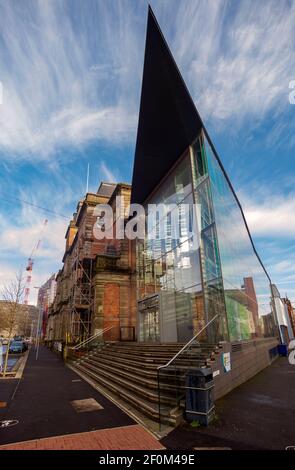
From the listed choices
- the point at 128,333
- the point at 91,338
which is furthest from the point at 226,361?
the point at 128,333

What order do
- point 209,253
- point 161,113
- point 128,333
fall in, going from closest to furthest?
point 209,253 → point 161,113 → point 128,333

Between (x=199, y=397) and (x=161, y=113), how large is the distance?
1667cm

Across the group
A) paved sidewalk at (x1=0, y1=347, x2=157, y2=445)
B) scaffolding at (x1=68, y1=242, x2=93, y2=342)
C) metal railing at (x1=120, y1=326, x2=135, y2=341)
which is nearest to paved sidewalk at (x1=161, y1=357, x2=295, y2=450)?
paved sidewalk at (x1=0, y1=347, x2=157, y2=445)

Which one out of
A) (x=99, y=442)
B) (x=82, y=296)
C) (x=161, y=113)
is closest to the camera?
(x=99, y=442)

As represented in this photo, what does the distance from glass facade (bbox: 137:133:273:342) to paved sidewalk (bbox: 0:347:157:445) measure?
19.8 feet

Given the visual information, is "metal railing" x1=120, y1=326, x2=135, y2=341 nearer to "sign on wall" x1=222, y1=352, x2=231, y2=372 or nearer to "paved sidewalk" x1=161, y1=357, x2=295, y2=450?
"sign on wall" x1=222, y1=352, x2=231, y2=372

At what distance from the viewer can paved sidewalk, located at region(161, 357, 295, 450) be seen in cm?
551

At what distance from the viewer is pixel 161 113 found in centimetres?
1791

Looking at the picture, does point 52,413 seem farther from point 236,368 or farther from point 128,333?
point 128,333

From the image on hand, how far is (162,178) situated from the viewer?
22172mm

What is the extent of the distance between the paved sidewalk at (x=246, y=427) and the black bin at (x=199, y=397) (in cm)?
28

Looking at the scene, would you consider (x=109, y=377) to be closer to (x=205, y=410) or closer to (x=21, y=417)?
(x=21, y=417)

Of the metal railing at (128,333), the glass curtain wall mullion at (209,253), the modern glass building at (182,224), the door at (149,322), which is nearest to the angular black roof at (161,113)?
the modern glass building at (182,224)
